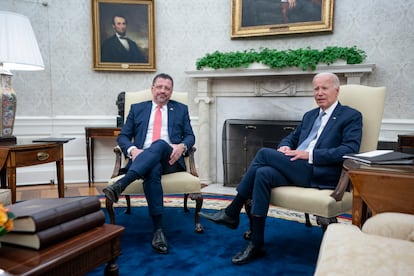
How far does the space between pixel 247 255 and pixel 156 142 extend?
1.03 meters

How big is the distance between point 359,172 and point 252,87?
8.74 ft

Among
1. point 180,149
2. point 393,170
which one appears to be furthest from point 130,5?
point 393,170

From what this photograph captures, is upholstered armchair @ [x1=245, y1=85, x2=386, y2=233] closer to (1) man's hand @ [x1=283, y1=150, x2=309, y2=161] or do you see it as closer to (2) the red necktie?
(1) man's hand @ [x1=283, y1=150, x2=309, y2=161]

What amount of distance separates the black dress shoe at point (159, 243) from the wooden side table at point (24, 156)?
3.06 feet

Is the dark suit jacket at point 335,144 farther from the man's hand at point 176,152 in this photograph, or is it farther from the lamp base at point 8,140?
the lamp base at point 8,140

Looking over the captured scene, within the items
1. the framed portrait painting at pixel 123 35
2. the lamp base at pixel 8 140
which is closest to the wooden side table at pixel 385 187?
the lamp base at pixel 8 140

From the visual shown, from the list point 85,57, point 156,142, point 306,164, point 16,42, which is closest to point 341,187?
point 306,164

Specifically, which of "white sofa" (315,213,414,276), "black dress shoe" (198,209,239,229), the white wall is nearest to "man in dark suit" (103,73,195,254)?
"black dress shoe" (198,209,239,229)

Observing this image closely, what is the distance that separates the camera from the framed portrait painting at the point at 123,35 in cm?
A: 444

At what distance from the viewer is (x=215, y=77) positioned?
4258 mm

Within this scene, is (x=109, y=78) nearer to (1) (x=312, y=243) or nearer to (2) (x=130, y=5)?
(2) (x=130, y=5)

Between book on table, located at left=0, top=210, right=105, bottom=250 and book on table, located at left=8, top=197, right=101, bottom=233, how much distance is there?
0.01 metres

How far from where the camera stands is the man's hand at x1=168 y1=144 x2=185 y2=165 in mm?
2686

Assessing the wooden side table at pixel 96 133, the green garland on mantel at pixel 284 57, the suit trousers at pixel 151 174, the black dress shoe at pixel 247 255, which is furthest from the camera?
the wooden side table at pixel 96 133
